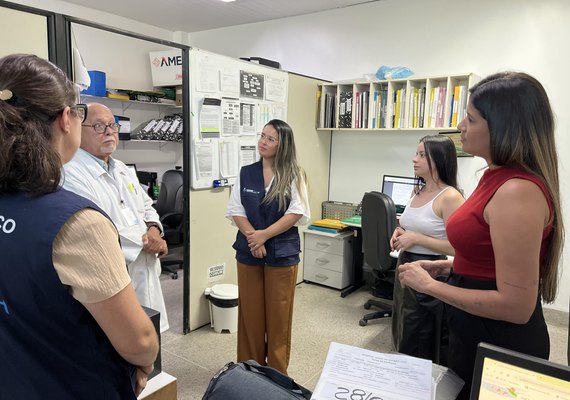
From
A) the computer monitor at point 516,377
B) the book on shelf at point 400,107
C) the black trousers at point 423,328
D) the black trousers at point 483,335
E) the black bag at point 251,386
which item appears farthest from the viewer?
the book on shelf at point 400,107

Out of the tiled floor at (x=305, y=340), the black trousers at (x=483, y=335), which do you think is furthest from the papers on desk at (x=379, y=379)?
the tiled floor at (x=305, y=340)

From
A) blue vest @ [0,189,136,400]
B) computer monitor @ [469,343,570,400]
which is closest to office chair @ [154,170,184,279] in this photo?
blue vest @ [0,189,136,400]

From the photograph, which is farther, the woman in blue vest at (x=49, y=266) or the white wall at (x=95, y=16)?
the white wall at (x=95, y=16)

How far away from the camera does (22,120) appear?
791 millimetres

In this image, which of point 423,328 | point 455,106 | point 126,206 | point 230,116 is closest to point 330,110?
point 455,106

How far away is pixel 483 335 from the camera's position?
43.3 inches

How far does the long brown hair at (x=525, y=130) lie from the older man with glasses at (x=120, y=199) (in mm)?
1566

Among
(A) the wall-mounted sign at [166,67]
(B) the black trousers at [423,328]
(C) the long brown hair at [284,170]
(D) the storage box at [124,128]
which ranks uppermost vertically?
(A) the wall-mounted sign at [166,67]

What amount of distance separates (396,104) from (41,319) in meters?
3.35

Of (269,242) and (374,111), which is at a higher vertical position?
(374,111)

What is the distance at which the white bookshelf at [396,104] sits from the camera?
3.32 metres

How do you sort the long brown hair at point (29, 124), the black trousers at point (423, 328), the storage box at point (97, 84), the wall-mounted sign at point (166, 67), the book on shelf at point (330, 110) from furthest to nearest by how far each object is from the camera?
1. the wall-mounted sign at point (166, 67)
2. the storage box at point (97, 84)
3. the book on shelf at point (330, 110)
4. the black trousers at point (423, 328)
5. the long brown hair at point (29, 124)

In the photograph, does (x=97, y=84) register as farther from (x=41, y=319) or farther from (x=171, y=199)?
(x=41, y=319)

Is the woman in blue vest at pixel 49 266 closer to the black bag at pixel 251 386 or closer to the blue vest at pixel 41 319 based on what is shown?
the blue vest at pixel 41 319
